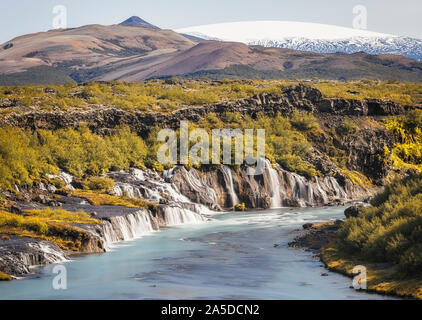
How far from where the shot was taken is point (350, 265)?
112 feet

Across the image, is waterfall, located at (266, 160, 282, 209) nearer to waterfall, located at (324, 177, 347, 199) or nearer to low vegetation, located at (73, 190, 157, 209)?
waterfall, located at (324, 177, 347, 199)

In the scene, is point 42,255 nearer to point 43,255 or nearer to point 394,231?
point 43,255

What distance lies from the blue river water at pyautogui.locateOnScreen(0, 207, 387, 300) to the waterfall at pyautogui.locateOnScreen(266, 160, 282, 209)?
2211 centimetres

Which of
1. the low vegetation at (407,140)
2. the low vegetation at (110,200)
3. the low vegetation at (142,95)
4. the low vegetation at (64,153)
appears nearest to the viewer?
the low vegetation at (64,153)

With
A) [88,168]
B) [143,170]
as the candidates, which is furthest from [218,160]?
[88,168]

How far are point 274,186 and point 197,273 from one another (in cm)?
4129

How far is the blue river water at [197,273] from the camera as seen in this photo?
29719 mm

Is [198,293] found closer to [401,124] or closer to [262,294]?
[262,294]

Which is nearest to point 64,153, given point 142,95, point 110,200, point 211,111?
point 110,200

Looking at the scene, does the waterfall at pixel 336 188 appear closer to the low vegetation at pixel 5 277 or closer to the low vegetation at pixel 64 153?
the low vegetation at pixel 64 153

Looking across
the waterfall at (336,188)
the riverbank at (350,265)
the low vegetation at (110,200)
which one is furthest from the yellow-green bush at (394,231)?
the waterfall at (336,188)

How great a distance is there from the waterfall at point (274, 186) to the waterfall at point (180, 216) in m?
15.4

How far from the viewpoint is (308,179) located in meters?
79.1
